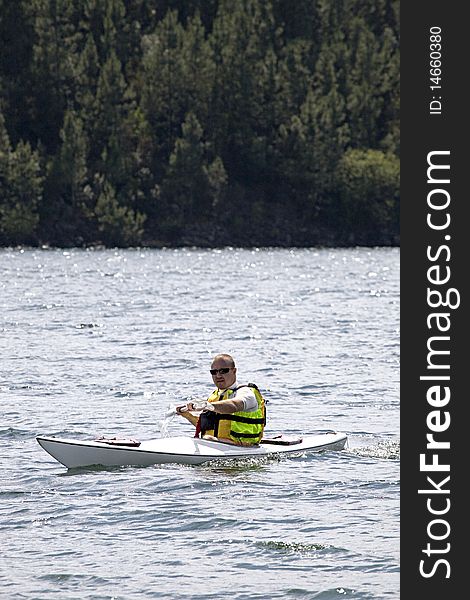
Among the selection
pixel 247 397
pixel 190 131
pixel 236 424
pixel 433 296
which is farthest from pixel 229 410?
pixel 190 131

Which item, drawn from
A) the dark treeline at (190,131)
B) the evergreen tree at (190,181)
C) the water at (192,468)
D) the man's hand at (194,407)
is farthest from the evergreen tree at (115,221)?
the man's hand at (194,407)

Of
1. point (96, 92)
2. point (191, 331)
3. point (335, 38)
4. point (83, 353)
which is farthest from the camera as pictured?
point (335, 38)

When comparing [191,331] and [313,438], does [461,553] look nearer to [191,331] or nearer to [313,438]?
[313,438]

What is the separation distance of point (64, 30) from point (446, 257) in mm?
91379

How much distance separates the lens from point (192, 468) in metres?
17.5

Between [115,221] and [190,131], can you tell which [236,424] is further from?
[190,131]

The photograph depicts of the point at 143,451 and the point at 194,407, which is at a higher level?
the point at 194,407

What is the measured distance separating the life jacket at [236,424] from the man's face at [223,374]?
0.42 m

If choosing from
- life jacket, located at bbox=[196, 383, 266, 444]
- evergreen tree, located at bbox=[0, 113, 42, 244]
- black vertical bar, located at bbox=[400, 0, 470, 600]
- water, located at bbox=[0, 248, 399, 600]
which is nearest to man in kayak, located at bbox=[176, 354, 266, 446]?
Result: life jacket, located at bbox=[196, 383, 266, 444]

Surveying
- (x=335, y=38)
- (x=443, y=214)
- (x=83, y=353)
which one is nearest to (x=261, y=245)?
(x=335, y=38)

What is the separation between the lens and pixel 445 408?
35.4 ft

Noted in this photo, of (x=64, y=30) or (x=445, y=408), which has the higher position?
(x=64, y=30)

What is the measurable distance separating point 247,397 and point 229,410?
0.88ft

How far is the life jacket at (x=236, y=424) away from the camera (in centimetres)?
1762
